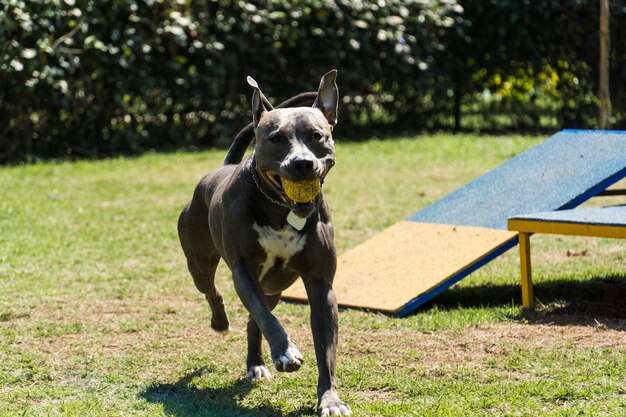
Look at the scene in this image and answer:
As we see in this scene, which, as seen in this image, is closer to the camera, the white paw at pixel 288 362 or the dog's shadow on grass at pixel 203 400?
the white paw at pixel 288 362

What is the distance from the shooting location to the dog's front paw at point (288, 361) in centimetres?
441

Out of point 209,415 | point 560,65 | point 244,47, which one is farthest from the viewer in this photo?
point 560,65

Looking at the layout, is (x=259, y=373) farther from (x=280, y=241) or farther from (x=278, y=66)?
(x=278, y=66)

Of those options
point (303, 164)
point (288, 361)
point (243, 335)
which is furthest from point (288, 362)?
point (243, 335)

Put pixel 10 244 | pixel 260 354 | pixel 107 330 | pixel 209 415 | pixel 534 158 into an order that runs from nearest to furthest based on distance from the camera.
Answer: pixel 209 415 → pixel 260 354 → pixel 107 330 → pixel 534 158 → pixel 10 244

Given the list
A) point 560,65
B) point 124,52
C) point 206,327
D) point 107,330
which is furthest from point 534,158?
point 560,65

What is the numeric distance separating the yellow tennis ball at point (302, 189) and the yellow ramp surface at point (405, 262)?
229cm

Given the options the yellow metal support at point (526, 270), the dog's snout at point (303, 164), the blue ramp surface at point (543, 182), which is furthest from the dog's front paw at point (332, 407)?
the blue ramp surface at point (543, 182)

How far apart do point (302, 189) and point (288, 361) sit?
2.33ft

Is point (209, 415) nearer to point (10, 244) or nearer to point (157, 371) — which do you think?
point (157, 371)

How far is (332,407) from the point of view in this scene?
4566 millimetres

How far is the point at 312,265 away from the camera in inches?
191

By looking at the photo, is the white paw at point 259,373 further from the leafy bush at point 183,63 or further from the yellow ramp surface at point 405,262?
the leafy bush at point 183,63

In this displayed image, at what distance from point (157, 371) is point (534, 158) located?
367 centimetres
